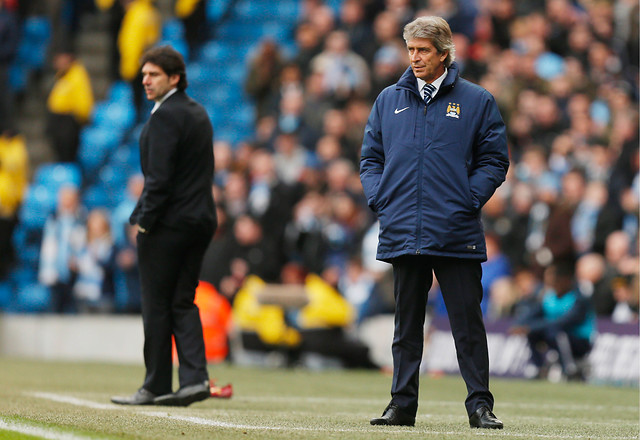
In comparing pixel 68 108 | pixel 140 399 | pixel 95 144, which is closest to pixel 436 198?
pixel 140 399

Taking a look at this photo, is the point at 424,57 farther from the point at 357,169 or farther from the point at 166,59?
the point at 357,169

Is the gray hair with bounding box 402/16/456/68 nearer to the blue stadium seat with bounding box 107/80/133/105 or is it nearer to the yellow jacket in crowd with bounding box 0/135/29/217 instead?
the yellow jacket in crowd with bounding box 0/135/29/217

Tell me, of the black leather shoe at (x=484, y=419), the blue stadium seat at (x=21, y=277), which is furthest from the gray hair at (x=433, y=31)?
the blue stadium seat at (x=21, y=277)

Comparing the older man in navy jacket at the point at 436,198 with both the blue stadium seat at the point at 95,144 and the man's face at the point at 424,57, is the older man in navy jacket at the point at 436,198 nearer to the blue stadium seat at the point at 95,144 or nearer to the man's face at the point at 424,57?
the man's face at the point at 424,57

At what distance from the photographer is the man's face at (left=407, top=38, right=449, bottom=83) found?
23.3 feet

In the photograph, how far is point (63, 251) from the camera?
1888cm

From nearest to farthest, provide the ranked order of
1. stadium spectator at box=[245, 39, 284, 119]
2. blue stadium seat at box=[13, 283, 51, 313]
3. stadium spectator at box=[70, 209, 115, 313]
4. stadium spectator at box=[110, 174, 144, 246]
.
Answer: stadium spectator at box=[70, 209, 115, 313] < stadium spectator at box=[110, 174, 144, 246] < blue stadium seat at box=[13, 283, 51, 313] < stadium spectator at box=[245, 39, 284, 119]

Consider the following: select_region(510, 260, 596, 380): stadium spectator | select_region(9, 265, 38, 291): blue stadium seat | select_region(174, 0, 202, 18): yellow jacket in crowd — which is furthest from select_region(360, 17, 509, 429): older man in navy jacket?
select_region(174, 0, 202, 18): yellow jacket in crowd

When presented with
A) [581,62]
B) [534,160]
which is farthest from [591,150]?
[581,62]

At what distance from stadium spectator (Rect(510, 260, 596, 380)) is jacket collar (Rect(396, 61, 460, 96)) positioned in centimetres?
734

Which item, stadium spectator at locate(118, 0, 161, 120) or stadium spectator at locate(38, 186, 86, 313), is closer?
stadium spectator at locate(38, 186, 86, 313)

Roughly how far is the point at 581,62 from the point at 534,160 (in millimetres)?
2693

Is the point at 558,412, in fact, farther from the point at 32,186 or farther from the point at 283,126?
the point at 32,186

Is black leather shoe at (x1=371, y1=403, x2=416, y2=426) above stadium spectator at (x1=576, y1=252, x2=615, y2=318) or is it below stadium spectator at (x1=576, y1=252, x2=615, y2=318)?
below
